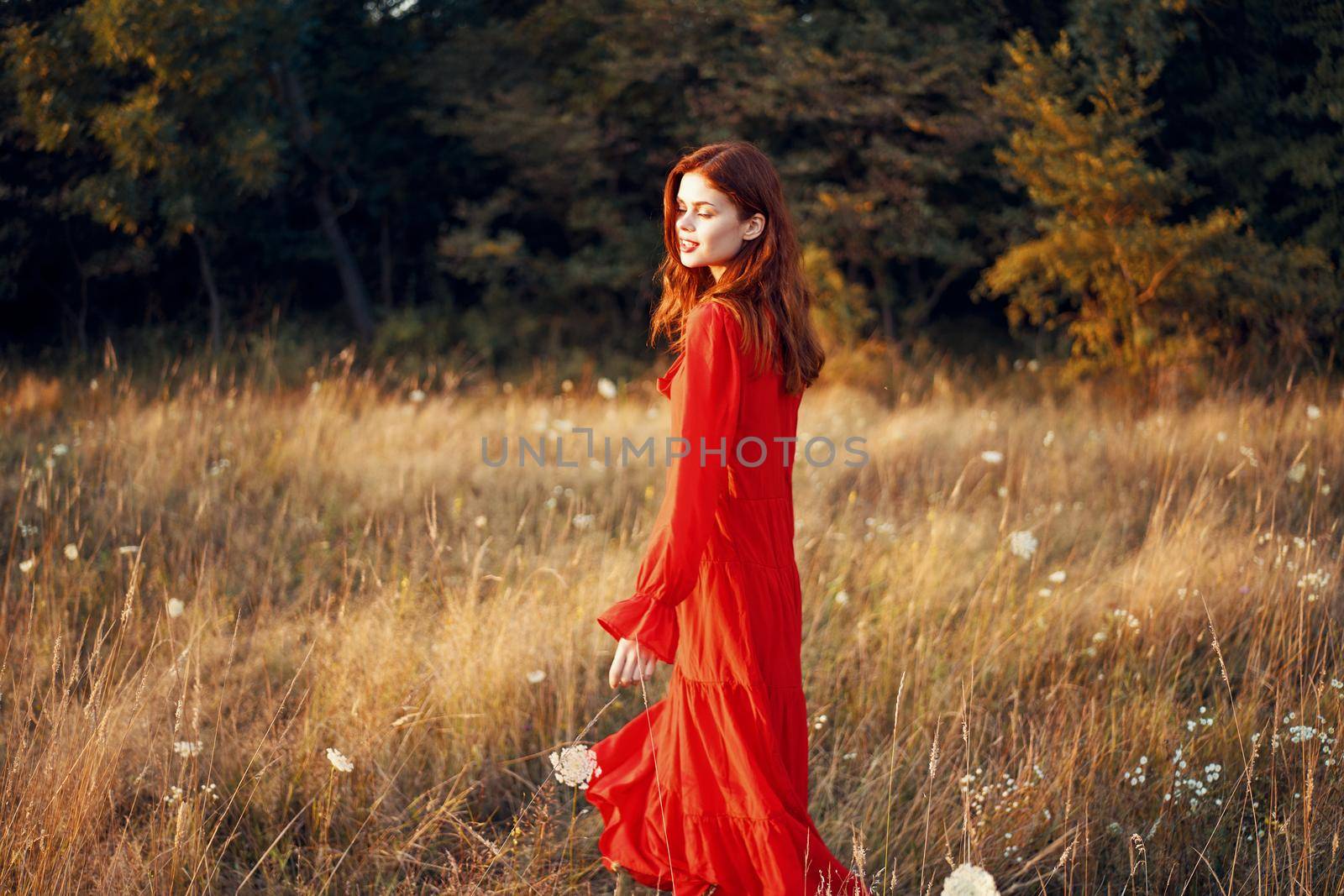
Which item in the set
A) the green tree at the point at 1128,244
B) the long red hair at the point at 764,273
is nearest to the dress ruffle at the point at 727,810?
the long red hair at the point at 764,273

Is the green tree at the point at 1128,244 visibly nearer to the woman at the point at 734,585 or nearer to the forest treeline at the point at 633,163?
the forest treeline at the point at 633,163

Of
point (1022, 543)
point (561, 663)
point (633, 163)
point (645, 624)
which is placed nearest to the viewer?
point (645, 624)

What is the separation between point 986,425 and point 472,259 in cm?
806

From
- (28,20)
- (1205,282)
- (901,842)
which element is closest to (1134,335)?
(1205,282)

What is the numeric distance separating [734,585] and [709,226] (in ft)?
2.44

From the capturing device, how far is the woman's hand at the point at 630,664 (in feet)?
5.97

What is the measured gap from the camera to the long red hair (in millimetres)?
1957

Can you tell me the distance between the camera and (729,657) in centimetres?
197

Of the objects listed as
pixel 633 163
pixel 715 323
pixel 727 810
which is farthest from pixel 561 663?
pixel 633 163

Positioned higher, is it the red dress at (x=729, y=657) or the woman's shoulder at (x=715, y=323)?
the woman's shoulder at (x=715, y=323)

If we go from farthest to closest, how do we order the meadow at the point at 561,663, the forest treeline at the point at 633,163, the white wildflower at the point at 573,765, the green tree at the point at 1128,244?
the forest treeline at the point at 633,163 → the green tree at the point at 1128,244 → the meadow at the point at 561,663 → the white wildflower at the point at 573,765

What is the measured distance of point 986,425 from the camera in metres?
5.84

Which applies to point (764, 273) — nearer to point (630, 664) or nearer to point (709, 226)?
point (709, 226)

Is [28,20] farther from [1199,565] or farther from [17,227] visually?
[1199,565]
